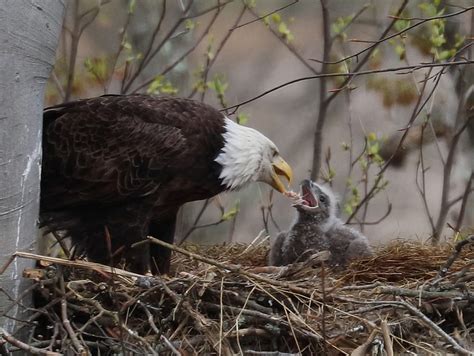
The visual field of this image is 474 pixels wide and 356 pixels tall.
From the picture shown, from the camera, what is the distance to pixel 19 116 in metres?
3.76

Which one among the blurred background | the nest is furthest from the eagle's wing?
the blurred background

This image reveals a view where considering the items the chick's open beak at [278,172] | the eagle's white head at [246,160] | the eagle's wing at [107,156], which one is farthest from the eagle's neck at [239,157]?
the eagle's wing at [107,156]

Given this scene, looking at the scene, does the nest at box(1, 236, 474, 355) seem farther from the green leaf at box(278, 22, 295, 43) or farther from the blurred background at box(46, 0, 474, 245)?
the green leaf at box(278, 22, 295, 43)

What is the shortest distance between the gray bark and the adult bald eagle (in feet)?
2.84

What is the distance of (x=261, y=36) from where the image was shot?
10.2 metres

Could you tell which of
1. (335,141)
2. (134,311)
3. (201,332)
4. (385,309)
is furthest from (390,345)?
(335,141)

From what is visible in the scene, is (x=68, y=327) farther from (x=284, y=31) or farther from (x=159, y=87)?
(x=284, y=31)

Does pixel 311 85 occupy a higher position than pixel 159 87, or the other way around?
pixel 311 85

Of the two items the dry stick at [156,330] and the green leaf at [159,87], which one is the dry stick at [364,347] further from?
the green leaf at [159,87]

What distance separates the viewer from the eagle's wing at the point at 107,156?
185 inches

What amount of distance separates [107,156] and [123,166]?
0.29 ft

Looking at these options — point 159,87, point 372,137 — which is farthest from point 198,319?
point 372,137

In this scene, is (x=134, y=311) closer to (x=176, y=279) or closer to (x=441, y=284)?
(x=176, y=279)

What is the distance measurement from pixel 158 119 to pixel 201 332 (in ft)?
4.30
